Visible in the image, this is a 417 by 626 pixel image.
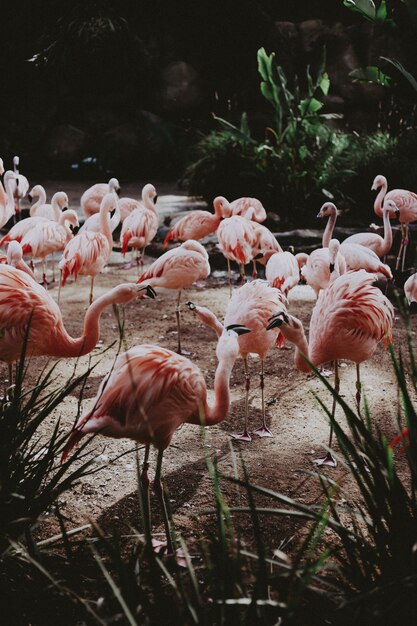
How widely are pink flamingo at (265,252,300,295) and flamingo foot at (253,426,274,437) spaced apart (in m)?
Answer: 1.44

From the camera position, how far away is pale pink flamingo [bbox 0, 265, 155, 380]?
332cm

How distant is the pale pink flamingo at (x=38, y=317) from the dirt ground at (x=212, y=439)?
0.95 feet

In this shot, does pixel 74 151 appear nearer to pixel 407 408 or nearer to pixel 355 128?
pixel 355 128

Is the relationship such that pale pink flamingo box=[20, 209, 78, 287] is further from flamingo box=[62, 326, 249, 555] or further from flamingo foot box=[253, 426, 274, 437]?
A: flamingo box=[62, 326, 249, 555]

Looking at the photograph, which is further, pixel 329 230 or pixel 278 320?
pixel 329 230

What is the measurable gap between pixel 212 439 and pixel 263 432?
0.99ft

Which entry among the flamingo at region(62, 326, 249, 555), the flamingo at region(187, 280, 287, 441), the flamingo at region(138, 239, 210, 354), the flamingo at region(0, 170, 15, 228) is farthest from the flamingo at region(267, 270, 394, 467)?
the flamingo at region(0, 170, 15, 228)

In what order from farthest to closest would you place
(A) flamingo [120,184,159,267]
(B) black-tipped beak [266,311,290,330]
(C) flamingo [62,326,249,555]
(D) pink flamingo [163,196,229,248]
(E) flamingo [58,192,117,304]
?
1. (D) pink flamingo [163,196,229,248]
2. (A) flamingo [120,184,159,267]
3. (E) flamingo [58,192,117,304]
4. (B) black-tipped beak [266,311,290,330]
5. (C) flamingo [62,326,249,555]

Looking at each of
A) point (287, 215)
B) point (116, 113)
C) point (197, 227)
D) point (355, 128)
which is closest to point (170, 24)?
point (116, 113)

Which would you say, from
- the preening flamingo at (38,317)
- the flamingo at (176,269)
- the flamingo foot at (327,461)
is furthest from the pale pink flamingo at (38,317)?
the flamingo at (176,269)

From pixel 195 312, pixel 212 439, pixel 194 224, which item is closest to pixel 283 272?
pixel 195 312

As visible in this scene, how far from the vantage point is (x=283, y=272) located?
4.96 meters

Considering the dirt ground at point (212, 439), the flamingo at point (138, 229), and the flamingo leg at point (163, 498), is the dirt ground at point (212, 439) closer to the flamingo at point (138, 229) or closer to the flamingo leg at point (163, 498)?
the flamingo leg at point (163, 498)

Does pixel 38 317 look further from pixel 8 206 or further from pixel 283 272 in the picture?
pixel 8 206
